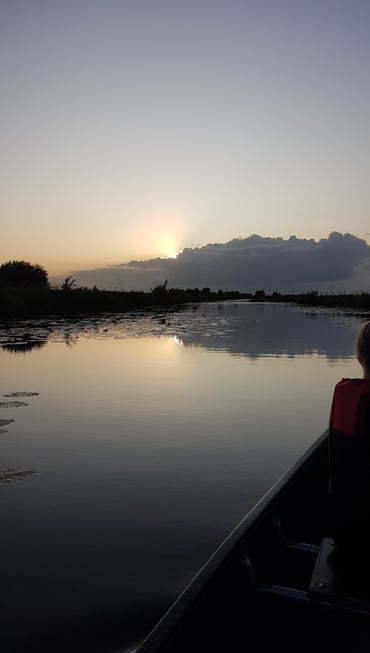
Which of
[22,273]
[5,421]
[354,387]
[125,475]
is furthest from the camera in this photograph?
[22,273]

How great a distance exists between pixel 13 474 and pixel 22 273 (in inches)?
2520

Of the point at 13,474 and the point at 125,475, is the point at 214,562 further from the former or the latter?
the point at 13,474

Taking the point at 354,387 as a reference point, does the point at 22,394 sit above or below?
below

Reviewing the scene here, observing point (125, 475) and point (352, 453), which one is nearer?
point (352, 453)

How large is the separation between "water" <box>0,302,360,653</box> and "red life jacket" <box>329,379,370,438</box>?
1917 millimetres

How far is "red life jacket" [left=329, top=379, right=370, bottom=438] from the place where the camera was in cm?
307

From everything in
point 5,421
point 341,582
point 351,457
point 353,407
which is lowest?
point 5,421

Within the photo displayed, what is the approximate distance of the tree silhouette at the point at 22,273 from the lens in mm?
67625

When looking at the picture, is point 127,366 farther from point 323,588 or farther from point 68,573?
point 323,588

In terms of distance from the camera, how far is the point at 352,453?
125 inches

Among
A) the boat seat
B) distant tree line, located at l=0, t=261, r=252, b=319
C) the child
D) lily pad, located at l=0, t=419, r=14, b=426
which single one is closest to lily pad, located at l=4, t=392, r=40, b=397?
lily pad, located at l=0, t=419, r=14, b=426

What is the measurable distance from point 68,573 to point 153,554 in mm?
693

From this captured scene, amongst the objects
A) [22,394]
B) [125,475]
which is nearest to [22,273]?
[22,394]

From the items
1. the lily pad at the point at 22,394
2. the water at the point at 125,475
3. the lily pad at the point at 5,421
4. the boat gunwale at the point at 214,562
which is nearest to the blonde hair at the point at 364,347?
the boat gunwale at the point at 214,562
